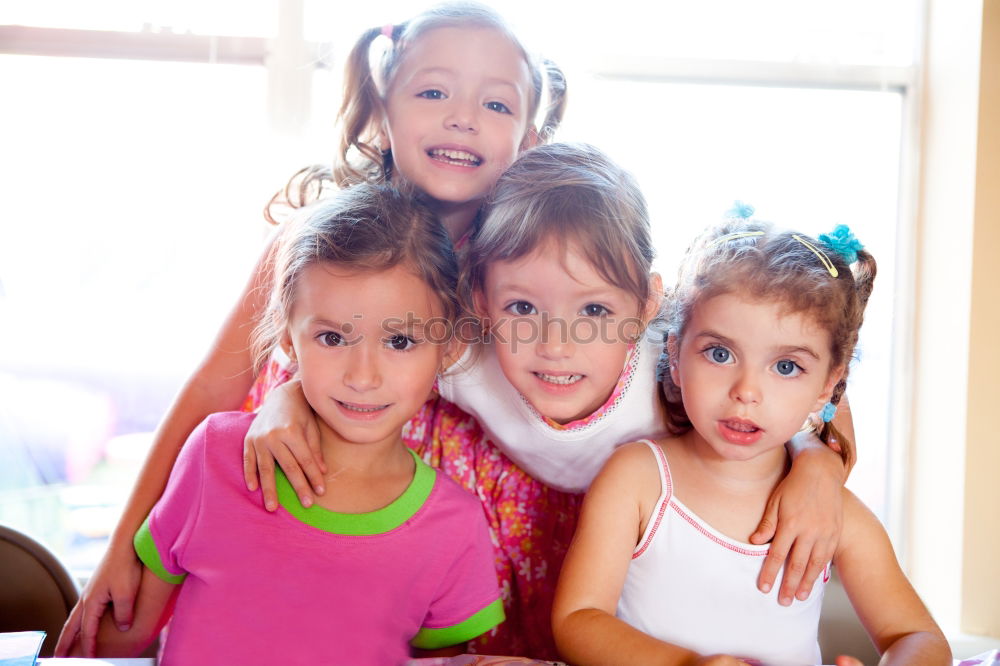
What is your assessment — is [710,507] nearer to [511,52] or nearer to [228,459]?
[228,459]

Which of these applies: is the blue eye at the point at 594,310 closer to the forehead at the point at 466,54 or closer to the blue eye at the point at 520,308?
the blue eye at the point at 520,308

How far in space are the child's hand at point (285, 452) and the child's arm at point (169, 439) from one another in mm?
226

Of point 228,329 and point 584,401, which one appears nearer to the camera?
point 584,401

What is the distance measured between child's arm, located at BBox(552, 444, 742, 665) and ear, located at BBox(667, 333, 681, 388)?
0.34 feet

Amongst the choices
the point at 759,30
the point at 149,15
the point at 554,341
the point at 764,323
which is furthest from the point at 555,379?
the point at 149,15

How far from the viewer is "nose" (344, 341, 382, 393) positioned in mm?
1060

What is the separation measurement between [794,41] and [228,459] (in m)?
1.48

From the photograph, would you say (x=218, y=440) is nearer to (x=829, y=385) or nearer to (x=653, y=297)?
(x=653, y=297)

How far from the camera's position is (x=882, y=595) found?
3.49 ft

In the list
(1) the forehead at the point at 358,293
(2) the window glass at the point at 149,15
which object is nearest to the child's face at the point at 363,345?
(1) the forehead at the point at 358,293

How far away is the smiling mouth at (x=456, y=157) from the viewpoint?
1.34 m

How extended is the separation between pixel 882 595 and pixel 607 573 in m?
0.35

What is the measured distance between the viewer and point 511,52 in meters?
1.36

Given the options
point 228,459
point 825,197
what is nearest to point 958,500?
point 825,197
